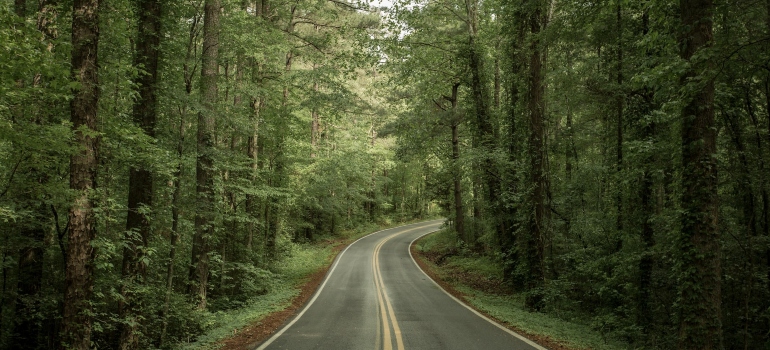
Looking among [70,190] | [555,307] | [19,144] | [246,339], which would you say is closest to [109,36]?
[19,144]

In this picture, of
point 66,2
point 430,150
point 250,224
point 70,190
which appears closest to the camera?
point 70,190

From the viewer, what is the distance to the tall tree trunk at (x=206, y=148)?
10.4m

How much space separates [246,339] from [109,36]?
7.03 meters

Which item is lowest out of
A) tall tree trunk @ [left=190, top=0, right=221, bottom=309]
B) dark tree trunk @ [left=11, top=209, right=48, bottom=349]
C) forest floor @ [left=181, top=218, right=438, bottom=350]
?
forest floor @ [left=181, top=218, right=438, bottom=350]

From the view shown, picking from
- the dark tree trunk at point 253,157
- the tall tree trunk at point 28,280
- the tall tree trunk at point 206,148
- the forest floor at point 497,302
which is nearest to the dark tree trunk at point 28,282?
the tall tree trunk at point 28,280

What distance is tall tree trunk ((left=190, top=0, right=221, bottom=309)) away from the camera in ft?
34.0

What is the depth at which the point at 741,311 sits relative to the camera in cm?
838

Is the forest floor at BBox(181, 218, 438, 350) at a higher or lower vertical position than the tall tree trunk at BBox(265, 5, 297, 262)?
lower

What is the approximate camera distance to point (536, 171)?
12.0 metres

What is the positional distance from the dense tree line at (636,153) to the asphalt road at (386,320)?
10.0 feet

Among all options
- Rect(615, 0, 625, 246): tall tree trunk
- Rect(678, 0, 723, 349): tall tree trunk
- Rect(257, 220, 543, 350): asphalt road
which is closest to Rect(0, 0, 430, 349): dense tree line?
Rect(257, 220, 543, 350): asphalt road

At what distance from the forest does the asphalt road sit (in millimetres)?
2637

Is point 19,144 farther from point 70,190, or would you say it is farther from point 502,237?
point 502,237

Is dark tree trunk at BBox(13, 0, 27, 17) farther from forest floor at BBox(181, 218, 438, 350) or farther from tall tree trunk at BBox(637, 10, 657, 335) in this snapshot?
tall tree trunk at BBox(637, 10, 657, 335)
